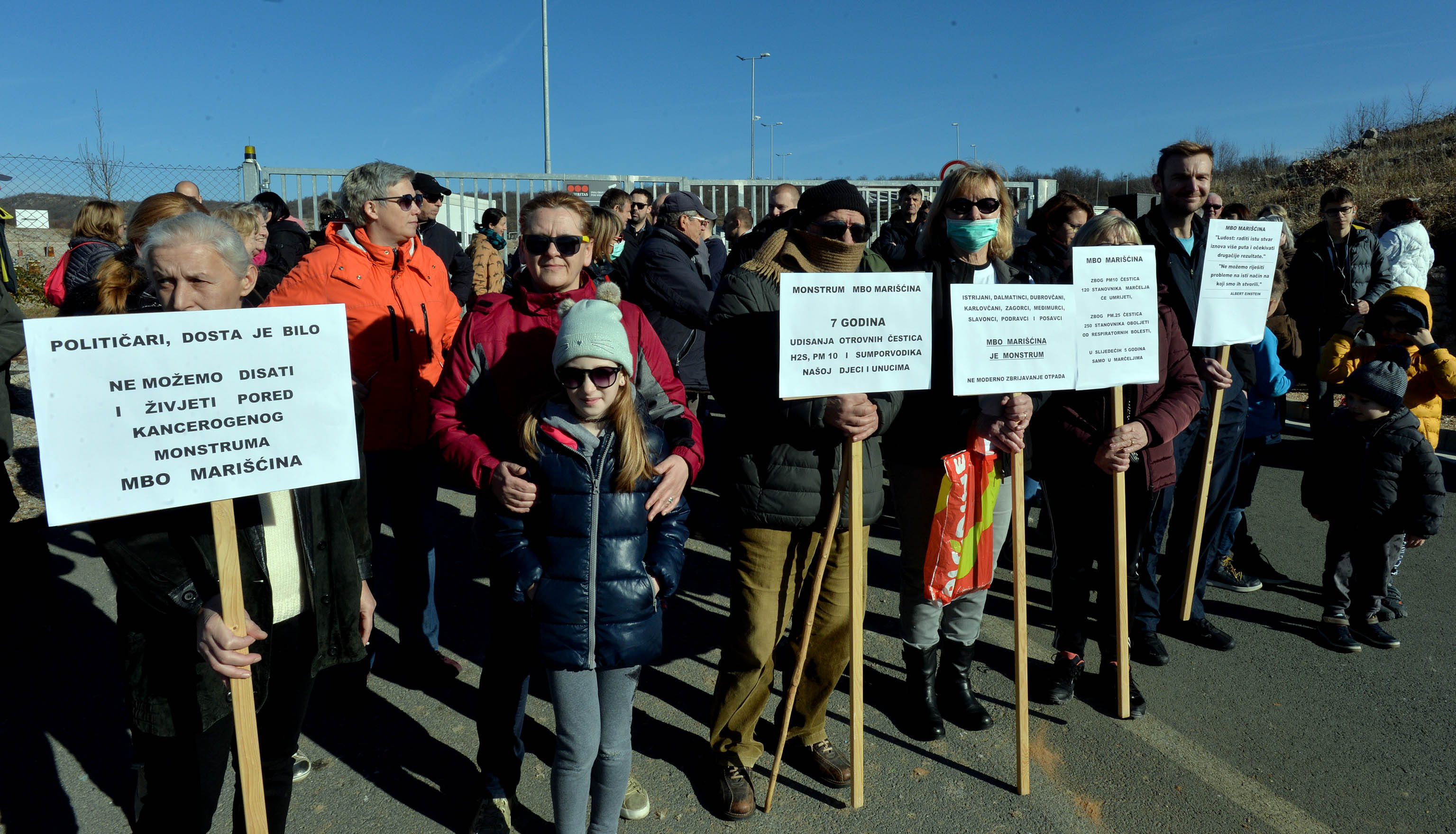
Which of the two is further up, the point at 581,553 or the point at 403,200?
the point at 403,200

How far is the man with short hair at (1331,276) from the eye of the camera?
301 inches

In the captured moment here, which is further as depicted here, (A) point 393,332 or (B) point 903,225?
(B) point 903,225

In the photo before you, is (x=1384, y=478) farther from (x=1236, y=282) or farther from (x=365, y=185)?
(x=365, y=185)

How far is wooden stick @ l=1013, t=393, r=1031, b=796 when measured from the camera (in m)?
3.00

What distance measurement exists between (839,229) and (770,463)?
32.6 inches

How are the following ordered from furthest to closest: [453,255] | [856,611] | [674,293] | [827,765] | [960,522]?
[453,255] → [674,293] → [960,522] → [827,765] → [856,611]

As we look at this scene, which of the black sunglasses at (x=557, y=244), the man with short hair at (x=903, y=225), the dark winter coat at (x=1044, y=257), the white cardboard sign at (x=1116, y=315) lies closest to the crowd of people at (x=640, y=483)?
the black sunglasses at (x=557, y=244)

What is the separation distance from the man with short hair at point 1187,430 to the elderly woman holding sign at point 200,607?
11.0 feet

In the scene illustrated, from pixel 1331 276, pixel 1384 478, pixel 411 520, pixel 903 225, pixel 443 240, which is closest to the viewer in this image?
pixel 411 520

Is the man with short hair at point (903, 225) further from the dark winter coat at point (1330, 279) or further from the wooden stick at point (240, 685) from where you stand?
the wooden stick at point (240, 685)

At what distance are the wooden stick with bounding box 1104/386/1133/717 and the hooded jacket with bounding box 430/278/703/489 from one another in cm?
170

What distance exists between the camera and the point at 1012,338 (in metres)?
3.02

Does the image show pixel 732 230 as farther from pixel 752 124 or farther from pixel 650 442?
pixel 752 124

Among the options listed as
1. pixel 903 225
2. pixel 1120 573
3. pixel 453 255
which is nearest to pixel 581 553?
pixel 1120 573
